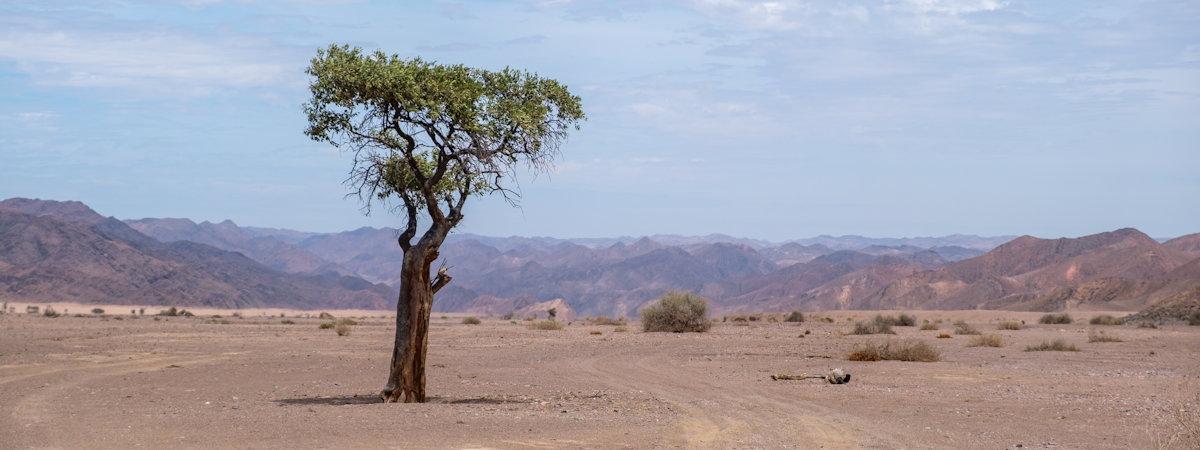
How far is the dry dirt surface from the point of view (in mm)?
13430

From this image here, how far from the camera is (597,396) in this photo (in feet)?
62.5

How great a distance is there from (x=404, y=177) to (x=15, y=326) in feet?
113

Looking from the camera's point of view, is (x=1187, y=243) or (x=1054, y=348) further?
(x=1187, y=243)

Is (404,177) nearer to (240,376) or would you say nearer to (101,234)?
(240,376)

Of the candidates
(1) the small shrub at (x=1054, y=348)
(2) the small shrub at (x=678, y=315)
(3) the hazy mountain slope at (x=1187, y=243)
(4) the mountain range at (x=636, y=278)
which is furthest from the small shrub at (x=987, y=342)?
(3) the hazy mountain slope at (x=1187, y=243)

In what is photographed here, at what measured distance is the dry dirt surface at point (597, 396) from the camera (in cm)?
1343

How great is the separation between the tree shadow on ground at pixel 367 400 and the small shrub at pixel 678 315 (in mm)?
25147

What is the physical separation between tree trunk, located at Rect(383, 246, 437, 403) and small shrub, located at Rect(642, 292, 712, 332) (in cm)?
2696

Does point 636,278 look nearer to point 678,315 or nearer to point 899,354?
point 678,315

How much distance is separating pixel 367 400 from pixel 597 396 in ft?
13.1

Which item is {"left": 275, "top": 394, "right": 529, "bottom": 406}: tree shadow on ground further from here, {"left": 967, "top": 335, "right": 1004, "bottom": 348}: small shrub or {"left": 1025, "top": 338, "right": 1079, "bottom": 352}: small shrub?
{"left": 967, "top": 335, "right": 1004, "bottom": 348}: small shrub

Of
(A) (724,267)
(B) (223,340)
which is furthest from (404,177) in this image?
(A) (724,267)

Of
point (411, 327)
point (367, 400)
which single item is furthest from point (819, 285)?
point (411, 327)

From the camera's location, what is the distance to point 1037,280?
97.3 metres
